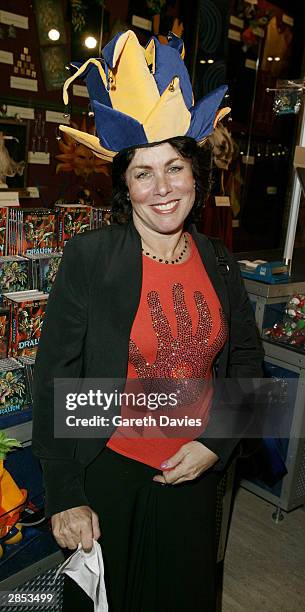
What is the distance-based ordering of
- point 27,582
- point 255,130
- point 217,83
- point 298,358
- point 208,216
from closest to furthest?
point 27,582
point 298,358
point 208,216
point 217,83
point 255,130

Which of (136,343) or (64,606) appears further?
(64,606)

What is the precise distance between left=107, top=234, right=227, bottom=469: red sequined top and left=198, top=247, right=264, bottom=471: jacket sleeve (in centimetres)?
5

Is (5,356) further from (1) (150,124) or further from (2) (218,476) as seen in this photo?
(1) (150,124)

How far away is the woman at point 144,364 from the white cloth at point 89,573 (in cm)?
4

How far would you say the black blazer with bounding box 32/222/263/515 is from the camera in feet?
4.16

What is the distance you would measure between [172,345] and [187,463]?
0.31 meters

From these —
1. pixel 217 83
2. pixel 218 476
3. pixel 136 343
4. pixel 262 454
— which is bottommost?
pixel 262 454

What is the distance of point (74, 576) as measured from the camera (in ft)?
4.21

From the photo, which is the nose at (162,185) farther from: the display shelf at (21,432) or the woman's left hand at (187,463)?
the display shelf at (21,432)

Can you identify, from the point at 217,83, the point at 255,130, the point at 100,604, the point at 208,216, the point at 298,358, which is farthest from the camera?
the point at 255,130

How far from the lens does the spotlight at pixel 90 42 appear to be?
150 inches

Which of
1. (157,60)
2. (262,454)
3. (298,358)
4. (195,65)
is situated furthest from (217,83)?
(157,60)

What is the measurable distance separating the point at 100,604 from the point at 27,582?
0.45 metres

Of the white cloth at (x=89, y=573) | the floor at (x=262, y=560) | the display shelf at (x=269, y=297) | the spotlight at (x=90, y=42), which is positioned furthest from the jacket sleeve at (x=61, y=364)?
the spotlight at (x=90, y=42)
